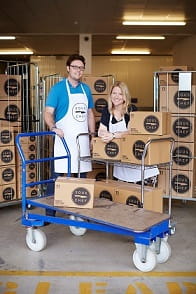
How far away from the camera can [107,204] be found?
3.37 metres

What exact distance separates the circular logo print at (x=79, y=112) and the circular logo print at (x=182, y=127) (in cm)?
106

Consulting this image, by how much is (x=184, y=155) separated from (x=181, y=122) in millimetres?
352

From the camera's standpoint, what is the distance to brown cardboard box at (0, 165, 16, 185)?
4.50 metres

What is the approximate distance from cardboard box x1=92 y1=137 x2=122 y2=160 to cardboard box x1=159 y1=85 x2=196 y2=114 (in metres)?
1.06

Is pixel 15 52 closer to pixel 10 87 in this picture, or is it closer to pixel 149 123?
pixel 10 87

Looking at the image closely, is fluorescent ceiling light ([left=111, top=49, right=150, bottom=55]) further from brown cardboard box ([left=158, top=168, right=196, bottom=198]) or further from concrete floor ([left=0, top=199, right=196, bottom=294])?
concrete floor ([left=0, top=199, right=196, bottom=294])

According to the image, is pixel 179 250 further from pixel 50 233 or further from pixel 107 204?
pixel 50 233

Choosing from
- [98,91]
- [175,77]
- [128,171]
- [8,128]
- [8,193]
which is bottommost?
[8,193]

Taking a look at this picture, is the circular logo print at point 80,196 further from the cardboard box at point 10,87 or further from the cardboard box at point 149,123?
the cardboard box at point 10,87

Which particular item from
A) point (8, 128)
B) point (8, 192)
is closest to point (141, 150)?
point (8, 128)

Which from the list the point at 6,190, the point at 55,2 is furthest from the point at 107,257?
the point at 55,2

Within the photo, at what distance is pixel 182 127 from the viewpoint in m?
4.38

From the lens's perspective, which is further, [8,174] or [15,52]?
[15,52]

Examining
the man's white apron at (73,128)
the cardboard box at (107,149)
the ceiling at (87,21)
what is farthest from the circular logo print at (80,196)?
the ceiling at (87,21)
